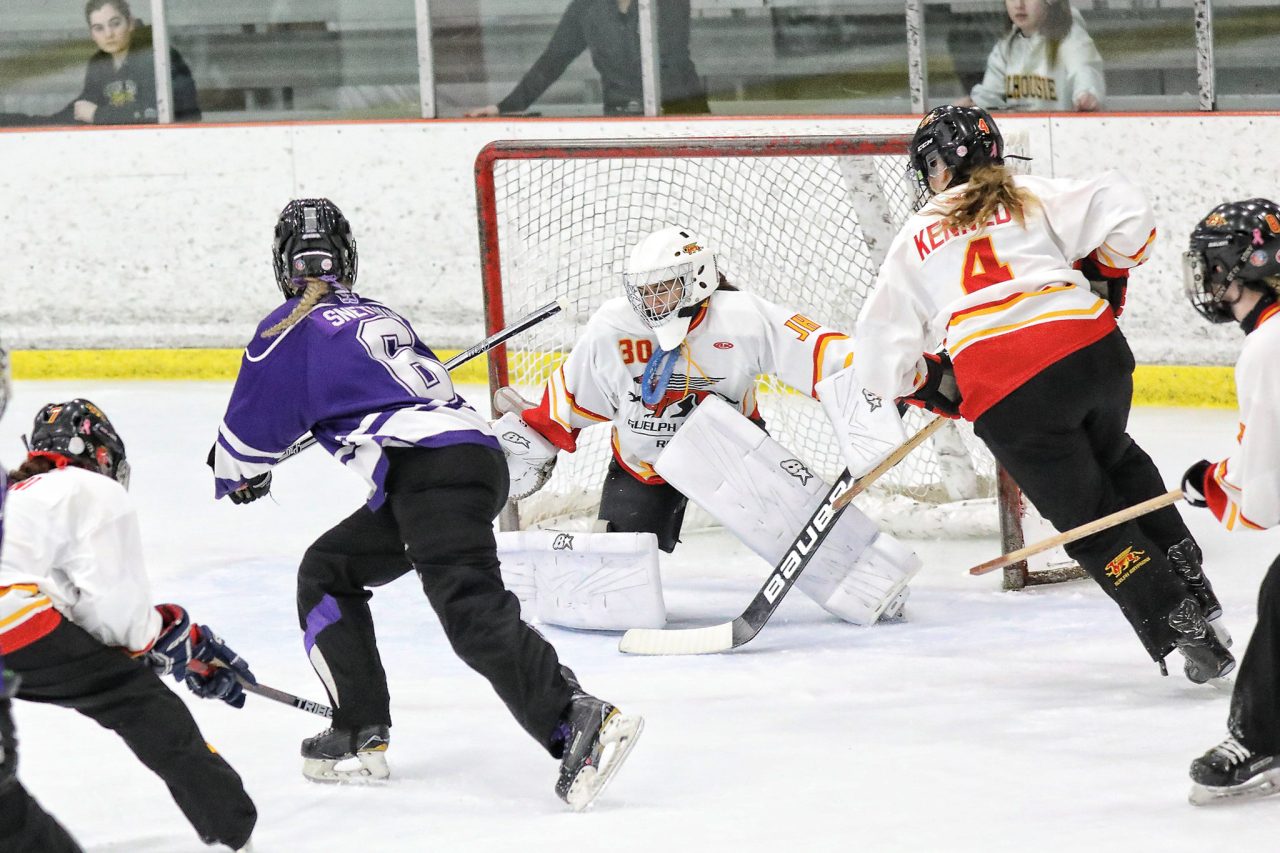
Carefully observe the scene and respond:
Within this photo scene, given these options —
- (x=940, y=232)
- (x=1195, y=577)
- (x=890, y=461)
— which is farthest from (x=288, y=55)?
(x=1195, y=577)

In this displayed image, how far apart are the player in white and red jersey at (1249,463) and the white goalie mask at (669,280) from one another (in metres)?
1.25

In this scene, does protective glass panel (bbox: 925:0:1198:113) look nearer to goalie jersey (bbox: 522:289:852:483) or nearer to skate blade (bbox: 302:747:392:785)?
goalie jersey (bbox: 522:289:852:483)

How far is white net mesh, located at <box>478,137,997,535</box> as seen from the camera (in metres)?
4.41

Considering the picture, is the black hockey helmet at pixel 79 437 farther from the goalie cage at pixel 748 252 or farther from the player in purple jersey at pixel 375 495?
the goalie cage at pixel 748 252

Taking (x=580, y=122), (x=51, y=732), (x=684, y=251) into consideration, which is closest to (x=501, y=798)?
(x=51, y=732)

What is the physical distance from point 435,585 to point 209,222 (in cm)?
413

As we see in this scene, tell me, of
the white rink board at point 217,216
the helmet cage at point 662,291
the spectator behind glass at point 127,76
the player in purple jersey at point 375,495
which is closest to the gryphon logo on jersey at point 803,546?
the helmet cage at point 662,291

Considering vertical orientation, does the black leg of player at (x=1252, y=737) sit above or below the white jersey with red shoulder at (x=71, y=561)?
below

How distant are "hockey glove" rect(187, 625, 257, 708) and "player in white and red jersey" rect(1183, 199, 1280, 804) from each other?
146cm

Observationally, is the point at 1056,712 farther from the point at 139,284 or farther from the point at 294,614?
the point at 139,284

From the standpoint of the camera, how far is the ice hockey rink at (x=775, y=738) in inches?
105

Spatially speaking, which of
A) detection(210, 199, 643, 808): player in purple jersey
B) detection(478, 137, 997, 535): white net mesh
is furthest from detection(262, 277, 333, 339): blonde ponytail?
detection(478, 137, 997, 535): white net mesh

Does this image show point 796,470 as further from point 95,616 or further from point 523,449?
point 95,616

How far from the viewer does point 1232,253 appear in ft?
8.04
